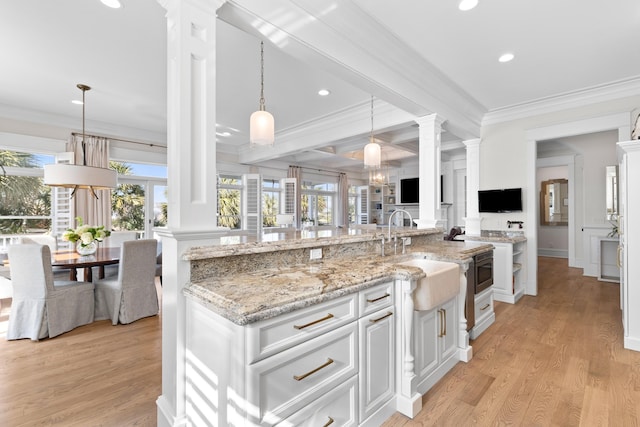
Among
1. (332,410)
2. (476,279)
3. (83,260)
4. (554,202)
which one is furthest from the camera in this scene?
(554,202)

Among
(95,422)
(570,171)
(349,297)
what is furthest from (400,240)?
(570,171)

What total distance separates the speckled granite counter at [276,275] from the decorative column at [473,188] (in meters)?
2.49

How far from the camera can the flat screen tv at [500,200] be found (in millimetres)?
4527

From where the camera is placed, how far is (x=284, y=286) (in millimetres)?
1480

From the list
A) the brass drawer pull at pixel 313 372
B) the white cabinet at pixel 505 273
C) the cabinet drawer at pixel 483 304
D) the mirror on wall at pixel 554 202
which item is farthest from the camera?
the mirror on wall at pixel 554 202

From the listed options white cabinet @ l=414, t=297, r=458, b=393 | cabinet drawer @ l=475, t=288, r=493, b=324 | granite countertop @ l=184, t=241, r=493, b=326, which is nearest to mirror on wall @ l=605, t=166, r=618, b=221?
cabinet drawer @ l=475, t=288, r=493, b=324

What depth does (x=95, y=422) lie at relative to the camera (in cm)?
180

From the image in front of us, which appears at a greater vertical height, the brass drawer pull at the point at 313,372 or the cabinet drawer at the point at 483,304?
the brass drawer pull at the point at 313,372

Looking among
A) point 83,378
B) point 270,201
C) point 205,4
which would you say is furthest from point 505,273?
point 270,201

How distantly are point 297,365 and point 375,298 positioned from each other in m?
0.60

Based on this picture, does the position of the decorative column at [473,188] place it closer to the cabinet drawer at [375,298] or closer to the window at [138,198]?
the cabinet drawer at [375,298]

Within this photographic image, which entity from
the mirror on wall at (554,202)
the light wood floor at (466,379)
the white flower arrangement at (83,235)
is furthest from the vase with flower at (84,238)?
the mirror on wall at (554,202)

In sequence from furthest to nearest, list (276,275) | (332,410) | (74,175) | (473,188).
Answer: (473,188), (74,175), (276,275), (332,410)

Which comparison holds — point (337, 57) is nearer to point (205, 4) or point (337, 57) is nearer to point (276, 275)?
point (205, 4)
